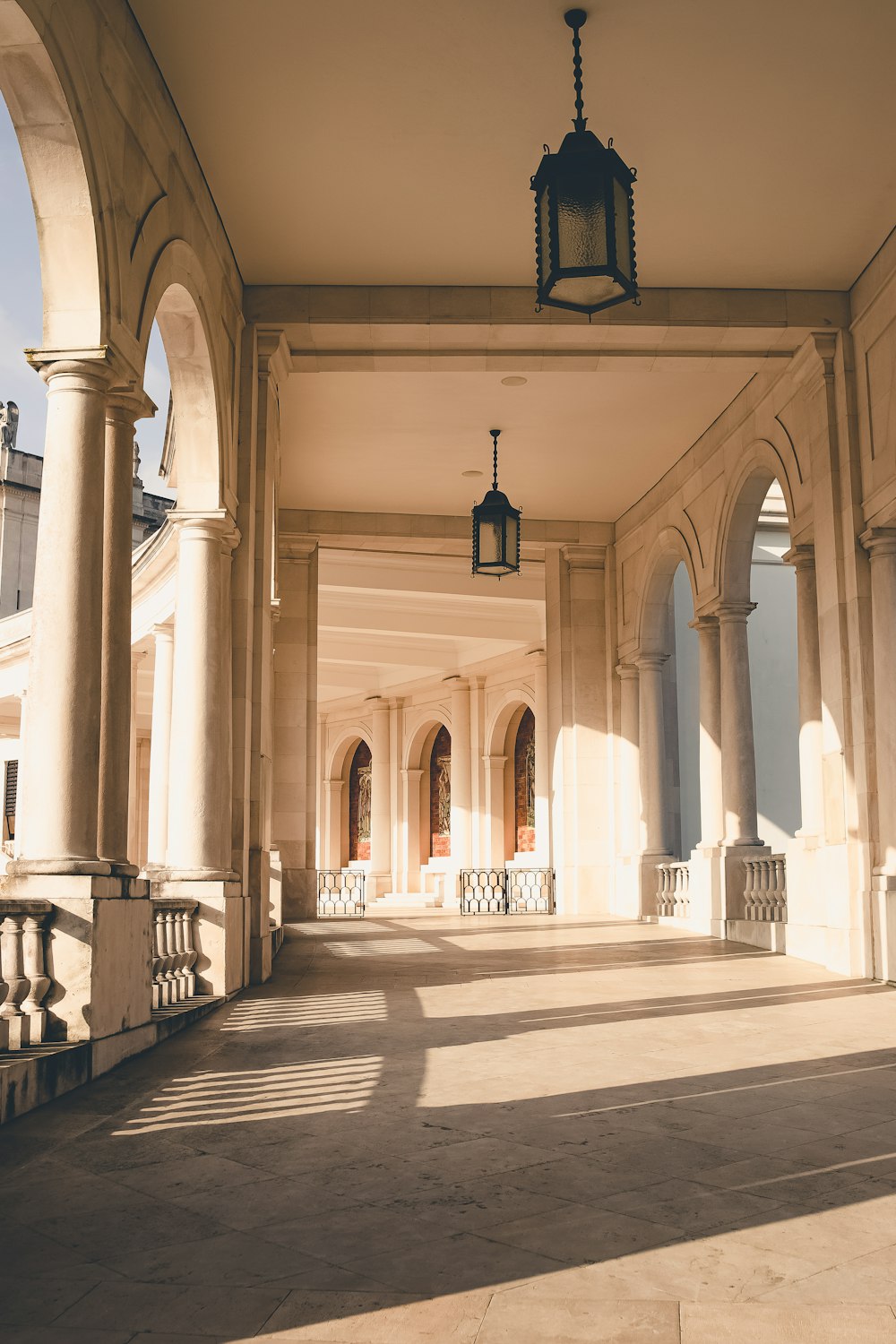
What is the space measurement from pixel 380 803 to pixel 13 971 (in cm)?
3094

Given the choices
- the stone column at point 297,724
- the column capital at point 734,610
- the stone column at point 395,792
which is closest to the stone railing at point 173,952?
the column capital at point 734,610

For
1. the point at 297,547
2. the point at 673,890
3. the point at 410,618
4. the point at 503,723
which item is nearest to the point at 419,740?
the point at 503,723

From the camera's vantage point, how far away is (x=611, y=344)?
12812 millimetres

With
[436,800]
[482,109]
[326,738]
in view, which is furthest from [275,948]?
[326,738]

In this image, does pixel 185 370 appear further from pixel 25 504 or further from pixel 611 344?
pixel 25 504

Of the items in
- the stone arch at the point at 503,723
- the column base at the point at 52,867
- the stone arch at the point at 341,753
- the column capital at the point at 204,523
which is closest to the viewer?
the column base at the point at 52,867

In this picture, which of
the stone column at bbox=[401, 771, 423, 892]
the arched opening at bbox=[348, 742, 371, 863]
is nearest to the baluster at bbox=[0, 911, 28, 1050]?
the stone column at bbox=[401, 771, 423, 892]

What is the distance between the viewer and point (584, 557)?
67.8 feet

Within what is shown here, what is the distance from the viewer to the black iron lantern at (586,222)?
6762 mm

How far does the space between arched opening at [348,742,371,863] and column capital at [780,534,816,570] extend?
27.2 m

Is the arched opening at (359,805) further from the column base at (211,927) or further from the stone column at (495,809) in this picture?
the column base at (211,927)

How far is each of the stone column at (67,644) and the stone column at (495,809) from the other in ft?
87.7

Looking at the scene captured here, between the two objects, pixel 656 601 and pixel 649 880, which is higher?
pixel 656 601

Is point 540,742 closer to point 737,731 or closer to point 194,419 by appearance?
point 737,731
